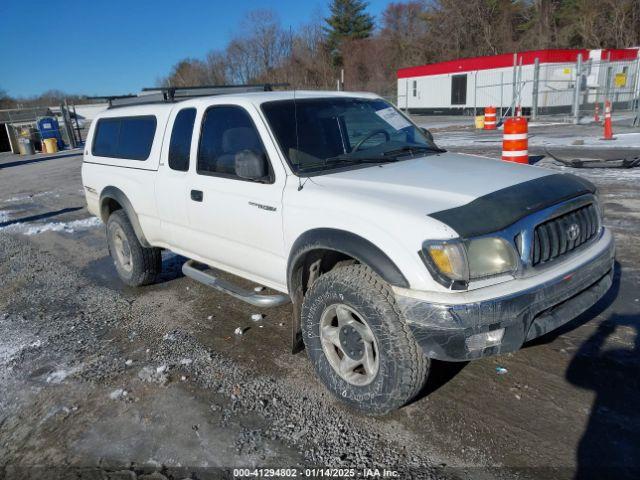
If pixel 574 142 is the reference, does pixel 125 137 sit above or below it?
above

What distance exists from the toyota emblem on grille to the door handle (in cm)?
269

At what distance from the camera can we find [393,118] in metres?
4.30

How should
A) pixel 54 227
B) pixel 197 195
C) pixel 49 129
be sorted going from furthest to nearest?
pixel 49 129, pixel 54 227, pixel 197 195

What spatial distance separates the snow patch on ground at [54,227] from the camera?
8.77m

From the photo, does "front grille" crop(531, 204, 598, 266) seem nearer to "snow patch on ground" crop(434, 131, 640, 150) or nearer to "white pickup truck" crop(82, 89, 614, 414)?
"white pickup truck" crop(82, 89, 614, 414)

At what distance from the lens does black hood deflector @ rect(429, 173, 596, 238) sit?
258 cm

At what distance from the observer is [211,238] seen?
13.5ft

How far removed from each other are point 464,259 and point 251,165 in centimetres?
160

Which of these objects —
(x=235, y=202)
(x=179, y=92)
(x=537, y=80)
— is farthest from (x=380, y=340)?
(x=537, y=80)

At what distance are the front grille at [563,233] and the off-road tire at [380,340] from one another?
2.67ft

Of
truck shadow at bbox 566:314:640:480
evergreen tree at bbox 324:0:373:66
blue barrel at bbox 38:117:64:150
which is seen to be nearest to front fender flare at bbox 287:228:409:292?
truck shadow at bbox 566:314:640:480

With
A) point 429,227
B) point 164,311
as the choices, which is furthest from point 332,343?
point 164,311

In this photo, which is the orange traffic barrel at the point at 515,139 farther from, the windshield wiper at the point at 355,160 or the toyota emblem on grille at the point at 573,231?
the toyota emblem on grille at the point at 573,231

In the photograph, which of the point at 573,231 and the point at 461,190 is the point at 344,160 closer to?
the point at 461,190
